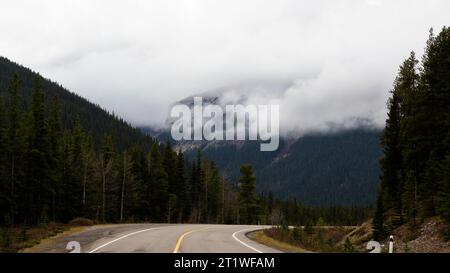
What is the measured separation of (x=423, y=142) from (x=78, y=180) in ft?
142

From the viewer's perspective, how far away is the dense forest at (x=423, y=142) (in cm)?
4009

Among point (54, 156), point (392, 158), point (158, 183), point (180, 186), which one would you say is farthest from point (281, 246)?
point (180, 186)

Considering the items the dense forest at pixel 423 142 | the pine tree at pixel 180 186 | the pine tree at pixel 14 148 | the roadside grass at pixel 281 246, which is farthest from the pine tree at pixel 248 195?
the roadside grass at pixel 281 246

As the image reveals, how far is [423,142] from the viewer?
42.6 meters

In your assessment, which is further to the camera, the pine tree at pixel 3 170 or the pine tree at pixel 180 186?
the pine tree at pixel 180 186

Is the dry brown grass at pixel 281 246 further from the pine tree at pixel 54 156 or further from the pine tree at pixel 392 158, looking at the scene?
the pine tree at pixel 54 156

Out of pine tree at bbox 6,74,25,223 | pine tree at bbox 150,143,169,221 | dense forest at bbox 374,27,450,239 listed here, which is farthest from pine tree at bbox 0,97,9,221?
dense forest at bbox 374,27,450,239

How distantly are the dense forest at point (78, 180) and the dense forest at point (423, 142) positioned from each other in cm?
1188

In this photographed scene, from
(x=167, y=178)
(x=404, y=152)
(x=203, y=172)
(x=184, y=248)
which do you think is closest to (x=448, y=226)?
(x=404, y=152)

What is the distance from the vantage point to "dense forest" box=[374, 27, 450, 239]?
1578 inches

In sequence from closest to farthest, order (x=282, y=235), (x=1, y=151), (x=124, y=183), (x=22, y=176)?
(x=282, y=235) < (x=1, y=151) < (x=22, y=176) < (x=124, y=183)

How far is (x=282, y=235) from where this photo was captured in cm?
3238
